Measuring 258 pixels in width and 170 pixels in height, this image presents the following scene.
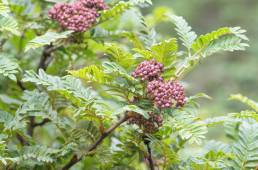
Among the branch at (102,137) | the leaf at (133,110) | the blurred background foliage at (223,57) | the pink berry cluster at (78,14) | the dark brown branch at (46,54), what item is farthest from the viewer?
the blurred background foliage at (223,57)

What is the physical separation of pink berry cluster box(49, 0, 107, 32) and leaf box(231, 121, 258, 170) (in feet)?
1.29

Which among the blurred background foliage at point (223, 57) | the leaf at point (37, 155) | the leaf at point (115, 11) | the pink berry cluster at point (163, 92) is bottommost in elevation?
the leaf at point (37, 155)

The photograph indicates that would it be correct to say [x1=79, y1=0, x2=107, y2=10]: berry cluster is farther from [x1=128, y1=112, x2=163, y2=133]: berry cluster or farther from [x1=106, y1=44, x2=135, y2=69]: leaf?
[x1=128, y1=112, x2=163, y2=133]: berry cluster

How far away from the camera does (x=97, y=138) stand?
3.88 feet

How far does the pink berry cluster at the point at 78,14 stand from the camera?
1.21 metres

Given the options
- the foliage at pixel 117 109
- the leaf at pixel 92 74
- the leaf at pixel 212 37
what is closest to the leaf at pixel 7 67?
the foliage at pixel 117 109

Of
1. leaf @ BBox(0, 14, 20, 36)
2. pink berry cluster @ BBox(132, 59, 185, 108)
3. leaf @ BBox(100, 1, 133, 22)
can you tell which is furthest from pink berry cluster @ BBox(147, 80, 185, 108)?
leaf @ BBox(0, 14, 20, 36)

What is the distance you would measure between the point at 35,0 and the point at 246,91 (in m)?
5.90

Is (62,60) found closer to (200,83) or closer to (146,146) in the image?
(146,146)

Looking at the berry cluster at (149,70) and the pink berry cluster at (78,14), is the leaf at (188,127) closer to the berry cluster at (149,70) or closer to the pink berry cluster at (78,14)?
the berry cluster at (149,70)

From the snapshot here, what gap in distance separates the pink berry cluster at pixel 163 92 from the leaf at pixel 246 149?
0.63 feet

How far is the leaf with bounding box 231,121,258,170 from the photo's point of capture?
1.12 meters

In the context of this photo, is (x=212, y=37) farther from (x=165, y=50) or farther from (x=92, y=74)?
(x=92, y=74)

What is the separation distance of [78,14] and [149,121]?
0.97 ft
